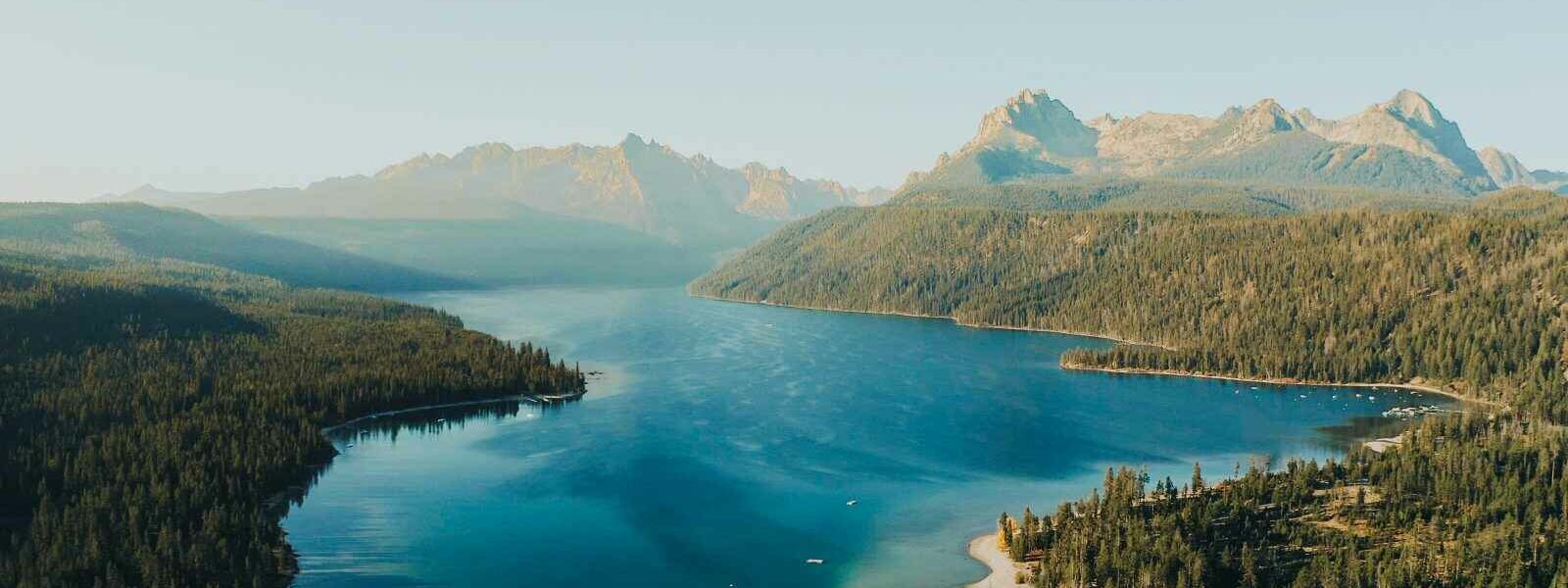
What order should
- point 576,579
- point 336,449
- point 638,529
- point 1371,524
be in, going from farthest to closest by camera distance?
point 336,449, point 638,529, point 1371,524, point 576,579

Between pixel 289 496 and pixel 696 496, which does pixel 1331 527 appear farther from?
pixel 289 496

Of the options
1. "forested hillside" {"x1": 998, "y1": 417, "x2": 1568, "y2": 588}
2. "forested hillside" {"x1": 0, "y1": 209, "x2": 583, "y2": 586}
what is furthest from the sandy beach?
"forested hillside" {"x1": 0, "y1": 209, "x2": 583, "y2": 586}

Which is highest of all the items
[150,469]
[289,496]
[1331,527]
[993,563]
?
[150,469]

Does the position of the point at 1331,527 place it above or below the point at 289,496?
above

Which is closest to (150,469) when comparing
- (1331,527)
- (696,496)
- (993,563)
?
(696,496)

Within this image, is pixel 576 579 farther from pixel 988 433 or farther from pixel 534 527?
pixel 988 433

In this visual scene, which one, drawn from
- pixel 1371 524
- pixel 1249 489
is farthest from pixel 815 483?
pixel 1371 524

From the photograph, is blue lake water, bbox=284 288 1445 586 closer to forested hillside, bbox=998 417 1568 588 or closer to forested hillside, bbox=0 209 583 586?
forested hillside, bbox=0 209 583 586

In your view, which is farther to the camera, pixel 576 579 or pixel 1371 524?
pixel 1371 524
